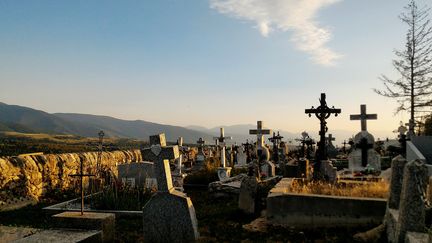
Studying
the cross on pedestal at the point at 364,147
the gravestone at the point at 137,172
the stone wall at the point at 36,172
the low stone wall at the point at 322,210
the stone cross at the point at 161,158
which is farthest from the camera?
the cross on pedestal at the point at 364,147

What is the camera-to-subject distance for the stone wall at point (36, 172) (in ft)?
41.4

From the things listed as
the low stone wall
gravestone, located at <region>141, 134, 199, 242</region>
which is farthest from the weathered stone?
gravestone, located at <region>141, 134, 199, 242</region>

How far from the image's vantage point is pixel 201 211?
11.6m

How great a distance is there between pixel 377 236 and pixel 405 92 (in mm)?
27840

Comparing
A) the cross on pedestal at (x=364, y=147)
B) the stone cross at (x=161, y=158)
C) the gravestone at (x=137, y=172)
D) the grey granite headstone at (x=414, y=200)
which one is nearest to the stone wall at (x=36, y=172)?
the gravestone at (x=137, y=172)

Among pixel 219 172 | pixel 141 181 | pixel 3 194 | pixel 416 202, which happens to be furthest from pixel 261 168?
pixel 416 202

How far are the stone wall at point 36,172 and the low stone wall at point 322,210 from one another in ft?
21.8

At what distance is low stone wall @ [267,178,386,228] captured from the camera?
866cm

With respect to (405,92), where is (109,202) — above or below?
below

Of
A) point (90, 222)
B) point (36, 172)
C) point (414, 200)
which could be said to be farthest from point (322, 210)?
point (36, 172)

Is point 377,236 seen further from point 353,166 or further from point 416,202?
point 353,166

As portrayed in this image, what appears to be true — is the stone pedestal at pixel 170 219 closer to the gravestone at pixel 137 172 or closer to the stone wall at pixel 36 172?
the stone wall at pixel 36 172

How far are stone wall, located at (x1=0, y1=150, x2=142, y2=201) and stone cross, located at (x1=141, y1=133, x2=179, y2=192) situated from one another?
4.82m

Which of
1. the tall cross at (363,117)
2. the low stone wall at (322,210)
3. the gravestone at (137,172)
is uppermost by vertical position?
the tall cross at (363,117)
